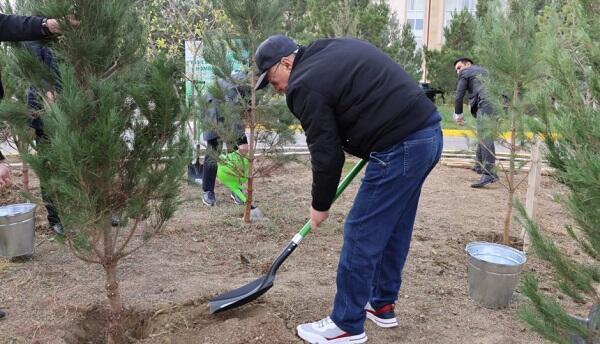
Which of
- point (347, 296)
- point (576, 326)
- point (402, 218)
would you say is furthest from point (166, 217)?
point (576, 326)

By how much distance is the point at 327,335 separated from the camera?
2.92 meters

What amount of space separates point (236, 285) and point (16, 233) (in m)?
1.79

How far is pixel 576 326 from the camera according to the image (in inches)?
75.7

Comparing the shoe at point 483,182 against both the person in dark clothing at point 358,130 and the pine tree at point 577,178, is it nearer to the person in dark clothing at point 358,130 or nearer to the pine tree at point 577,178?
the person in dark clothing at point 358,130

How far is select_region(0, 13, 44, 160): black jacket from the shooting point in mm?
2463

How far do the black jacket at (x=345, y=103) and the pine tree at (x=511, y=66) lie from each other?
1999 millimetres

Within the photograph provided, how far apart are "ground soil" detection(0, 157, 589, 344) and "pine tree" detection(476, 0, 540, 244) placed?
986 millimetres

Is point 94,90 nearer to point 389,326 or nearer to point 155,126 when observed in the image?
point 155,126

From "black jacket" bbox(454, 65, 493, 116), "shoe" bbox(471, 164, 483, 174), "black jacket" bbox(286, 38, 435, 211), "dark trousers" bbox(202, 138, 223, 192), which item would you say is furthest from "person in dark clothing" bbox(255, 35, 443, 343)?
"shoe" bbox(471, 164, 483, 174)

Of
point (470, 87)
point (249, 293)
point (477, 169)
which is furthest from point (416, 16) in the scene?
point (249, 293)

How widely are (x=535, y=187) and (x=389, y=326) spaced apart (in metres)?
2.03

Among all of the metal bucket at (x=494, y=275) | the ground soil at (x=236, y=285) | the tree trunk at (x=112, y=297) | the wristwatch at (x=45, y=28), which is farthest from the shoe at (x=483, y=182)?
the wristwatch at (x=45, y=28)

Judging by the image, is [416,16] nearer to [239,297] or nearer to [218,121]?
[218,121]

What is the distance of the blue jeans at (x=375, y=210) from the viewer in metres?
2.68
